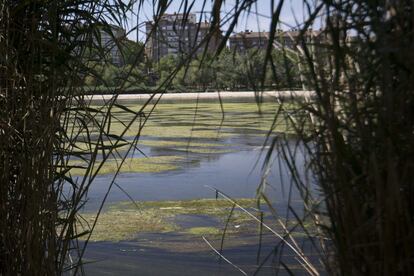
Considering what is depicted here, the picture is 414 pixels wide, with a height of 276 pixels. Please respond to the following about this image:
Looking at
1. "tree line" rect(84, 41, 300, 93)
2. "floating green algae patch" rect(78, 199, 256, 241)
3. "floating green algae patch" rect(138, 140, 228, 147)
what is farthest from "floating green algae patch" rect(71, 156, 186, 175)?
"tree line" rect(84, 41, 300, 93)

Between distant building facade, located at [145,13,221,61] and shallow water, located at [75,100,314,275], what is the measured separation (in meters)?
0.19

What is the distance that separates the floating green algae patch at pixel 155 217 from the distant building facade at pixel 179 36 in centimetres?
351

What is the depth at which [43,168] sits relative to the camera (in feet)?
6.94

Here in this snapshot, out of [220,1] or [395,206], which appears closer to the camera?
[395,206]

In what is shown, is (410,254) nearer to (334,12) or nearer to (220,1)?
(334,12)

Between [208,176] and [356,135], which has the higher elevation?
[356,135]

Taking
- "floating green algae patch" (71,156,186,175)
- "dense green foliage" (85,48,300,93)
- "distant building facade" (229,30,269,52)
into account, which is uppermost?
"distant building facade" (229,30,269,52)

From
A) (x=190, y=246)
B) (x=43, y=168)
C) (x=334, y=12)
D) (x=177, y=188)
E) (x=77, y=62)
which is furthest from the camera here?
(x=177, y=188)

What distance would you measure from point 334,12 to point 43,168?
1325 mm

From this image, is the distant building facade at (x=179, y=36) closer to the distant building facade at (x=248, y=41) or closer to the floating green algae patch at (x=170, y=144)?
the distant building facade at (x=248, y=41)

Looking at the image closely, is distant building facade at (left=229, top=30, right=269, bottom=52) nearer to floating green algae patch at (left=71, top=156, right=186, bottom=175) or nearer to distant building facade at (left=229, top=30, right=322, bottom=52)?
distant building facade at (left=229, top=30, right=322, bottom=52)

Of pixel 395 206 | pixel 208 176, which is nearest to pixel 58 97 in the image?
pixel 395 206

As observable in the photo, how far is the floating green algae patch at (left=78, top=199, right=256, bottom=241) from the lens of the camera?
18.4 feet

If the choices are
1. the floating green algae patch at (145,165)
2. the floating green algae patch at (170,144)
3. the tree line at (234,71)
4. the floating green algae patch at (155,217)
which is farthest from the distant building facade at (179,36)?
the floating green algae patch at (170,144)
